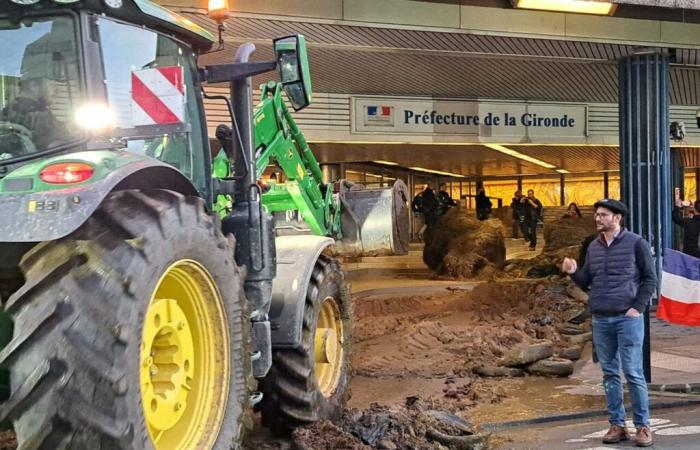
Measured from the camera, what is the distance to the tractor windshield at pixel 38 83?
11.5ft

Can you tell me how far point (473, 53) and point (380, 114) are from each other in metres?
2.69

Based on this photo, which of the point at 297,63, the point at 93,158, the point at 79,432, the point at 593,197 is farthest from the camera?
the point at 593,197

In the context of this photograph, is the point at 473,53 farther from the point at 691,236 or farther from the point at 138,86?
the point at 138,86

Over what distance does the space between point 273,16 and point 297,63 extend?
577 cm

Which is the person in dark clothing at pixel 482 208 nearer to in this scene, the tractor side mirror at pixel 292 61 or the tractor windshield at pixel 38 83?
the tractor side mirror at pixel 292 61

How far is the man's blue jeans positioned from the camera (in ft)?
18.7

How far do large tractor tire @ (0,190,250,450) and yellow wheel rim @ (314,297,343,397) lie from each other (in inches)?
82.3

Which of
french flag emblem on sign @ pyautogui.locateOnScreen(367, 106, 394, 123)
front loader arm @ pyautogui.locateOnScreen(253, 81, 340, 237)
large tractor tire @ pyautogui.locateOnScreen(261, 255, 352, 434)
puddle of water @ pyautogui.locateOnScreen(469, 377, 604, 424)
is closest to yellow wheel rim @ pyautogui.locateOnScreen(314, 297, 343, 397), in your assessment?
large tractor tire @ pyautogui.locateOnScreen(261, 255, 352, 434)

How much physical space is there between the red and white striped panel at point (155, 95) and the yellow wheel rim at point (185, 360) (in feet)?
2.50

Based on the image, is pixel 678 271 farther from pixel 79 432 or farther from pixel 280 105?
pixel 79 432

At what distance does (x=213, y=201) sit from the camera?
467 centimetres

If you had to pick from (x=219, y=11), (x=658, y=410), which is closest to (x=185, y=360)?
(x=219, y=11)

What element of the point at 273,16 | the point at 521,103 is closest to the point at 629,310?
the point at 273,16

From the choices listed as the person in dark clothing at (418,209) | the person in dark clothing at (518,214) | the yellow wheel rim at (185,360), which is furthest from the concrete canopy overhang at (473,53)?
the yellow wheel rim at (185,360)
